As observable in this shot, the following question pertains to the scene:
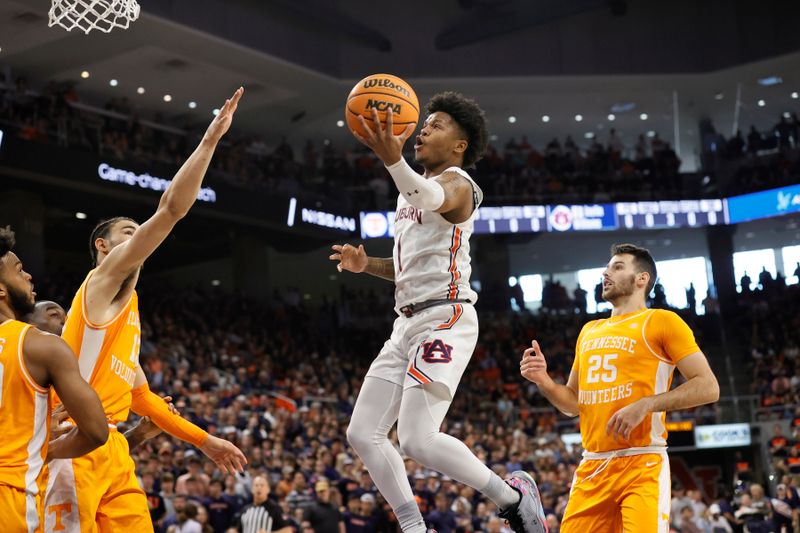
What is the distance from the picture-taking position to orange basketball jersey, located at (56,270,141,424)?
Result: 5.17m

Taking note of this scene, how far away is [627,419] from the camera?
18.3 ft

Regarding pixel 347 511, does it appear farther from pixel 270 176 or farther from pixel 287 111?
pixel 287 111

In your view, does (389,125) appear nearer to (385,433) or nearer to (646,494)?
(385,433)

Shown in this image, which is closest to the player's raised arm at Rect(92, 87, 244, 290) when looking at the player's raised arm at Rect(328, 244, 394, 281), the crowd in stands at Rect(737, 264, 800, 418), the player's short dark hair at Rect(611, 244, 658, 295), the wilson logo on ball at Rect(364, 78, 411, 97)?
the wilson logo on ball at Rect(364, 78, 411, 97)

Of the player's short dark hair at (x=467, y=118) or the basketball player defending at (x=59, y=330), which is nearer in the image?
the basketball player defending at (x=59, y=330)

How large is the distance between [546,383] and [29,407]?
10.6 ft

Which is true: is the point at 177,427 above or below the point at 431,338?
below

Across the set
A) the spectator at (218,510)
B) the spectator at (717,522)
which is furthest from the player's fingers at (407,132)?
the spectator at (717,522)

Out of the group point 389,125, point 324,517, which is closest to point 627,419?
point 389,125

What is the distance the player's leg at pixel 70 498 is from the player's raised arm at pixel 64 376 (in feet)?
2.66

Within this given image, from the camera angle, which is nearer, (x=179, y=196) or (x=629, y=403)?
(x=179, y=196)

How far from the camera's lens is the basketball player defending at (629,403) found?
18.5 ft

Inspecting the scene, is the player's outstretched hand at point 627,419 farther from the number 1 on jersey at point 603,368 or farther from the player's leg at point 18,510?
the player's leg at point 18,510

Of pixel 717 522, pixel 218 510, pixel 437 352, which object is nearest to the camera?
pixel 437 352
